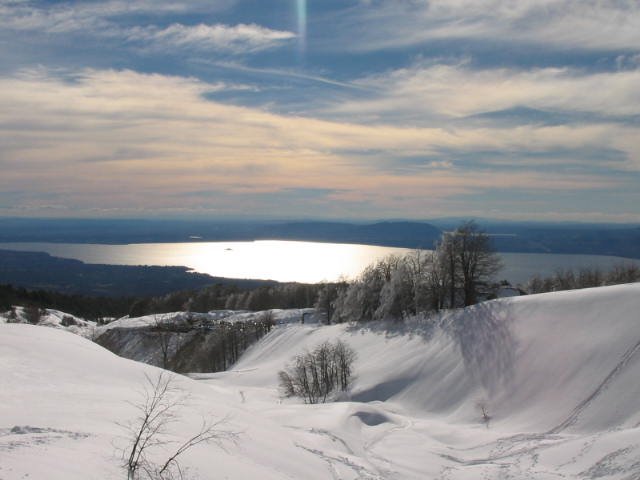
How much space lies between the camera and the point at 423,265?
49094mm

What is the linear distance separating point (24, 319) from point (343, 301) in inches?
2141

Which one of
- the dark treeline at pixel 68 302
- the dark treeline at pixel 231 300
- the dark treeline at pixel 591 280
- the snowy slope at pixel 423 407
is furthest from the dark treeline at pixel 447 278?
the dark treeline at pixel 68 302

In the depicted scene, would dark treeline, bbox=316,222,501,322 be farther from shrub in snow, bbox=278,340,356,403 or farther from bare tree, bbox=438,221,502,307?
shrub in snow, bbox=278,340,356,403

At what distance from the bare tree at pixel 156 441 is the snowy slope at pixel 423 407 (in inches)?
14.3

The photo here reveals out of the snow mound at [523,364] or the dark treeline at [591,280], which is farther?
the dark treeline at [591,280]

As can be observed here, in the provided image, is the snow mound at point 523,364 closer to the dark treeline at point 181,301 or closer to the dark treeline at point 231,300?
the dark treeline at point 181,301

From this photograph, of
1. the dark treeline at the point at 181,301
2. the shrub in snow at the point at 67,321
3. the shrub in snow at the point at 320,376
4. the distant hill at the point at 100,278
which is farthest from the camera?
the distant hill at the point at 100,278

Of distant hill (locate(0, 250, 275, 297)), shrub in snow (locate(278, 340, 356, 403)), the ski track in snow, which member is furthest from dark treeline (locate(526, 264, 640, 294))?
distant hill (locate(0, 250, 275, 297))

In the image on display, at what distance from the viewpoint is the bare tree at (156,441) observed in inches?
356

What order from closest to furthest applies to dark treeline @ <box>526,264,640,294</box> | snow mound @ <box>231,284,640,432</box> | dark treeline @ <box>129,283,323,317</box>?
1. snow mound @ <box>231,284,640,432</box>
2. dark treeline @ <box>526,264,640,294</box>
3. dark treeline @ <box>129,283,323,317</box>

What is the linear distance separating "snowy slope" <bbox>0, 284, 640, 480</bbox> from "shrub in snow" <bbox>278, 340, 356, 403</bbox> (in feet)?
4.08

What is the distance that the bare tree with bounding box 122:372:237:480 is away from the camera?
9031 mm

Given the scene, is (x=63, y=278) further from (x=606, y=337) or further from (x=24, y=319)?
(x=606, y=337)

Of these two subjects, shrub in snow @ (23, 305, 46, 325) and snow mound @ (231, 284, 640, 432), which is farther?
shrub in snow @ (23, 305, 46, 325)
